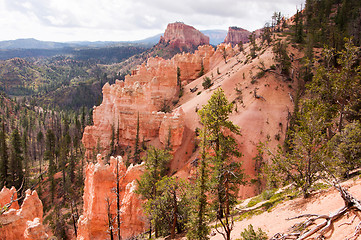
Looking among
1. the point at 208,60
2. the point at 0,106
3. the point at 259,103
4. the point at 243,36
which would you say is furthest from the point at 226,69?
the point at 243,36

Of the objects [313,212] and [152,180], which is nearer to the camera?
[313,212]

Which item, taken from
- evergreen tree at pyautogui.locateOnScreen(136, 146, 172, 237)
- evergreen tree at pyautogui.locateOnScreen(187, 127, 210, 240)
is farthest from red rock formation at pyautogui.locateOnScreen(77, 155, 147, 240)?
evergreen tree at pyautogui.locateOnScreen(187, 127, 210, 240)

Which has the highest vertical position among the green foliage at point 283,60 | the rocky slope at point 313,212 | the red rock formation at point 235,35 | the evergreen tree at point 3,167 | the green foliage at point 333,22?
the red rock formation at point 235,35

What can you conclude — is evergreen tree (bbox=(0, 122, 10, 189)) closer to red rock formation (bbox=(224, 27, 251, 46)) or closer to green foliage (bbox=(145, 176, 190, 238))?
green foliage (bbox=(145, 176, 190, 238))

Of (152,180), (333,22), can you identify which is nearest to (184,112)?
(152,180)

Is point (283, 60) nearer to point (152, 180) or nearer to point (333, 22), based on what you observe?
point (333, 22)

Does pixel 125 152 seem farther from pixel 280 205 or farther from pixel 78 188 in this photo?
pixel 280 205

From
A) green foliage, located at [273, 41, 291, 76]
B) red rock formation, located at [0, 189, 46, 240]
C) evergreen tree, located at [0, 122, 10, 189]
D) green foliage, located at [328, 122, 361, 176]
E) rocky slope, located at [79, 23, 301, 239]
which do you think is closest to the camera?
green foliage, located at [328, 122, 361, 176]

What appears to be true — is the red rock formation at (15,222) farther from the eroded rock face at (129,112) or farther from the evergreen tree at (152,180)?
the eroded rock face at (129,112)

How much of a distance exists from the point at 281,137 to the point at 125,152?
27308 millimetres

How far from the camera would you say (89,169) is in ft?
82.4

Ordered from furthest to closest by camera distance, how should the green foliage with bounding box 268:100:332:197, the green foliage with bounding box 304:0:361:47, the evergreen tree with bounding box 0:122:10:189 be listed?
the evergreen tree with bounding box 0:122:10:189
the green foliage with bounding box 304:0:361:47
the green foliage with bounding box 268:100:332:197

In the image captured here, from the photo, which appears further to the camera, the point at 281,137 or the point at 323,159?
the point at 281,137

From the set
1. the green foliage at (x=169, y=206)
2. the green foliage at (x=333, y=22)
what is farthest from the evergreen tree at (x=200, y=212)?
the green foliage at (x=333, y=22)
